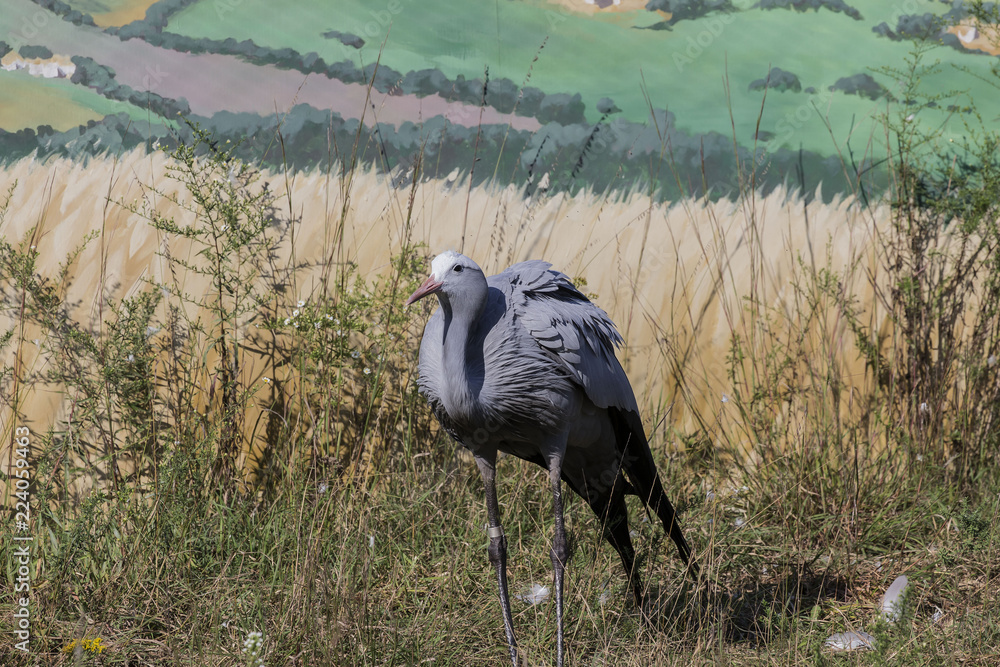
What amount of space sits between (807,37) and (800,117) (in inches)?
19.4

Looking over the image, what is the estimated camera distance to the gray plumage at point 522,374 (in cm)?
243

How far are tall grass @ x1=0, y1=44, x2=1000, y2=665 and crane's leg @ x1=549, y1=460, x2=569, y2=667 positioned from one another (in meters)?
0.21

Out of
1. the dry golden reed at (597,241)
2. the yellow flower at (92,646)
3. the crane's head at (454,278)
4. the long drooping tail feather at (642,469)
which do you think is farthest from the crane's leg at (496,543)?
the dry golden reed at (597,241)

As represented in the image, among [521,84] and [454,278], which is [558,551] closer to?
[454,278]

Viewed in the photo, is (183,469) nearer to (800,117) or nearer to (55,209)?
(55,209)

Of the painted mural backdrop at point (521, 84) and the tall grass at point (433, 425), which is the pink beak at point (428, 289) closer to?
the tall grass at point (433, 425)

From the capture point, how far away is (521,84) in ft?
13.9

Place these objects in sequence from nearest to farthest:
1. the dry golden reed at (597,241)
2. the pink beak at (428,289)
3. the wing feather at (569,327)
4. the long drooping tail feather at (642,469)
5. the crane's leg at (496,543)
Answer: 1. the pink beak at (428,289)
2. the wing feather at (569,327)
3. the crane's leg at (496,543)
4. the long drooping tail feather at (642,469)
5. the dry golden reed at (597,241)

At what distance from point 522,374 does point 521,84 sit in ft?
7.71

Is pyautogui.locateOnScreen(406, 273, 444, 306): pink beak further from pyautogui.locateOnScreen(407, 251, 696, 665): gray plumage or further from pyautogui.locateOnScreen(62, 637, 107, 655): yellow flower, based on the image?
pyautogui.locateOnScreen(62, 637, 107, 655): yellow flower

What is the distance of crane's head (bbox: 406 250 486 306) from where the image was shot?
7.88ft

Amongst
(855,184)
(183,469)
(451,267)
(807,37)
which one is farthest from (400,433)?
(807,37)

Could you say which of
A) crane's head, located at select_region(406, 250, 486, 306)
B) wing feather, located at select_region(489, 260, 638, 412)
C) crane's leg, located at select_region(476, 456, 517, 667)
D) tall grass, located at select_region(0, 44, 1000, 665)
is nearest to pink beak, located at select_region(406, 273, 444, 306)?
crane's head, located at select_region(406, 250, 486, 306)

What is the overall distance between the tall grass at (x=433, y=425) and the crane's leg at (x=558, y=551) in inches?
8.5
